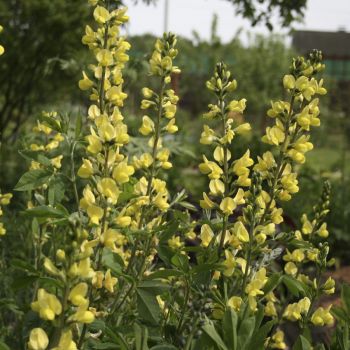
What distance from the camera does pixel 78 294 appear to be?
3.67 feet

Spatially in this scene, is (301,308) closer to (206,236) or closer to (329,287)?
(329,287)

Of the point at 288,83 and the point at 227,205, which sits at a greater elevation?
the point at 288,83

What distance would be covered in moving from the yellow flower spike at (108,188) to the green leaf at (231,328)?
0.37 metres

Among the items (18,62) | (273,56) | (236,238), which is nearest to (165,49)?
(236,238)

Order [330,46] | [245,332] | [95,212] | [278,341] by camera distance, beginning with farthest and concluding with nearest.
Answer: [330,46] → [278,341] → [245,332] → [95,212]

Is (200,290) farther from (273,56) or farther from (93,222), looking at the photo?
(273,56)

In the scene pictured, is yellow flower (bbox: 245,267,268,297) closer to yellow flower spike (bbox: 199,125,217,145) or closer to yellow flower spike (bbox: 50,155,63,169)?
yellow flower spike (bbox: 199,125,217,145)

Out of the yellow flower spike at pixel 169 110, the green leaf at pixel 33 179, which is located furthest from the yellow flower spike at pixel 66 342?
the yellow flower spike at pixel 169 110

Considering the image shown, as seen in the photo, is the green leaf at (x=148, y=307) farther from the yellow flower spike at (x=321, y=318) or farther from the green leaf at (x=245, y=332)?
the yellow flower spike at (x=321, y=318)

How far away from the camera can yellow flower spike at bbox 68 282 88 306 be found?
3.66 feet

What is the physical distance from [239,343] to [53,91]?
7.90 metres

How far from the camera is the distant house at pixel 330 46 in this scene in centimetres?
2522

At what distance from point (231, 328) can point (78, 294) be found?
41 centimetres

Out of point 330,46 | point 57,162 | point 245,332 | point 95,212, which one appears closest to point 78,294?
point 95,212
